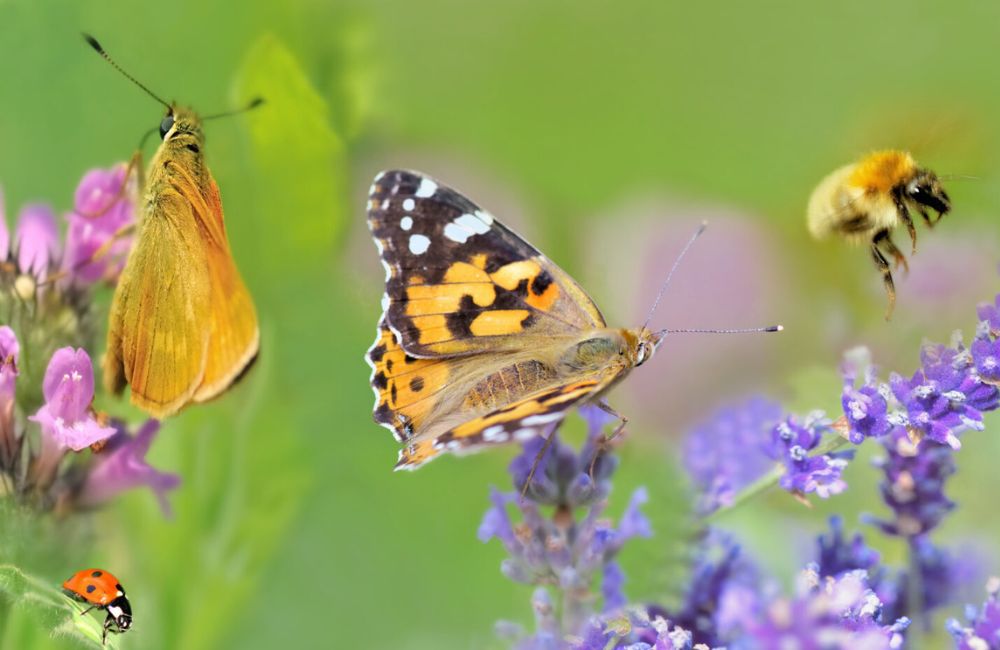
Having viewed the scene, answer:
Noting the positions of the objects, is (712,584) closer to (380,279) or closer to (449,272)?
(449,272)

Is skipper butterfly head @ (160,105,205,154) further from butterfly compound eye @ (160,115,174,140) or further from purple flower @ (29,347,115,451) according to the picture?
purple flower @ (29,347,115,451)

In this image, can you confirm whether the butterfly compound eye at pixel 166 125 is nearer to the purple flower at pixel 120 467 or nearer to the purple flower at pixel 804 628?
the purple flower at pixel 120 467

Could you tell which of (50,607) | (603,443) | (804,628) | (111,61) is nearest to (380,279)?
(111,61)

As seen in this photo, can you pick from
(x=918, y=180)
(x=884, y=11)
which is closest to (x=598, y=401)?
(x=918, y=180)

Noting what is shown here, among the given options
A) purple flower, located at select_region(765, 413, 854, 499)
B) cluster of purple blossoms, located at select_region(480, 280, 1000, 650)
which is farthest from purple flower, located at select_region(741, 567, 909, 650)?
purple flower, located at select_region(765, 413, 854, 499)

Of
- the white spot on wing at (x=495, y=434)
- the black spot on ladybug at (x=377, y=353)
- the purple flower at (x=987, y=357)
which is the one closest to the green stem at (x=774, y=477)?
the purple flower at (x=987, y=357)

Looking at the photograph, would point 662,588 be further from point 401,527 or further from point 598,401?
point 401,527
